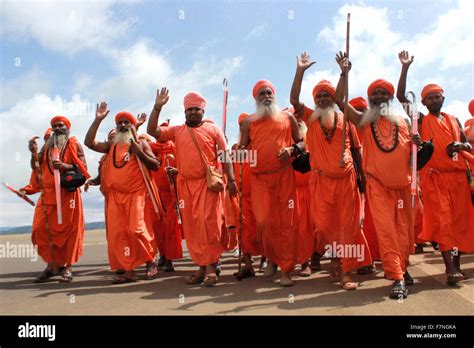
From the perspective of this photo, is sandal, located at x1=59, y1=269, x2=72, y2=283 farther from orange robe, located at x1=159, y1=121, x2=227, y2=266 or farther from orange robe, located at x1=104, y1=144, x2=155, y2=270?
orange robe, located at x1=159, y1=121, x2=227, y2=266

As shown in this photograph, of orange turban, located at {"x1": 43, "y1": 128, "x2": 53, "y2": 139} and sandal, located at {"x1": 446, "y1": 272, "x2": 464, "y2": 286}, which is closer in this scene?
sandal, located at {"x1": 446, "y1": 272, "x2": 464, "y2": 286}

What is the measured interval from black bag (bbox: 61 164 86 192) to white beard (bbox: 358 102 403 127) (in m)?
4.34

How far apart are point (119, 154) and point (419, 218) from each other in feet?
18.8

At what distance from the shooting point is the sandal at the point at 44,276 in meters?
7.38

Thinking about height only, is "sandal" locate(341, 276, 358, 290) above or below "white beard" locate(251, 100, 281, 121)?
below

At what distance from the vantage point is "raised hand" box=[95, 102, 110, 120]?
7.25 meters

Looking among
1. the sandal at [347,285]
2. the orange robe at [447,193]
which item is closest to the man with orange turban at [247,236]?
the sandal at [347,285]

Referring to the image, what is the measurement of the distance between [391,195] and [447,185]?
1153 millimetres

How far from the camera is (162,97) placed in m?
6.78

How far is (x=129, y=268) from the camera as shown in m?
6.95

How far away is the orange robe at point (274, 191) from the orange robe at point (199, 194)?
566mm

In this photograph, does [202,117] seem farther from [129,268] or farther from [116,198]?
[129,268]

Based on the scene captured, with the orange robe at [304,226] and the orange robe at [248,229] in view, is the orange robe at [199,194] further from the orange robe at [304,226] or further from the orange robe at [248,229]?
the orange robe at [304,226]

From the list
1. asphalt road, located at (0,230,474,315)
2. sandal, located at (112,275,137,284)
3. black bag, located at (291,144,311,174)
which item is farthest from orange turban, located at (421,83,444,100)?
sandal, located at (112,275,137,284)
